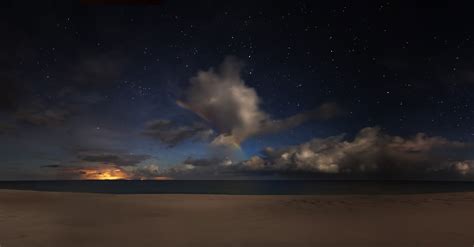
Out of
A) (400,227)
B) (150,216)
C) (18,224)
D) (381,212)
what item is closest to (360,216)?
(381,212)

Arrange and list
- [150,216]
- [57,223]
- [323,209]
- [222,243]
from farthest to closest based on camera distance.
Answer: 1. [323,209]
2. [150,216]
3. [57,223]
4. [222,243]

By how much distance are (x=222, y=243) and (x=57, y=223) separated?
4.78 metres

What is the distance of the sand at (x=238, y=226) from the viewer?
661cm

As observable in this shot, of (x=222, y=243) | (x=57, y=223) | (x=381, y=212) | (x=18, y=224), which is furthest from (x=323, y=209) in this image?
(x=18, y=224)

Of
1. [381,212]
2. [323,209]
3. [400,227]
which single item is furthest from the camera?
[323,209]

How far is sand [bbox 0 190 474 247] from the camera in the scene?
21.7 feet

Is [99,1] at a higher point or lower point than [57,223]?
higher

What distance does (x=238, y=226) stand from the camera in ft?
26.7

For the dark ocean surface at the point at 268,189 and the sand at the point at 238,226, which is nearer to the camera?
the sand at the point at 238,226

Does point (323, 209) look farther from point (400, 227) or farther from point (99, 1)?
point (99, 1)

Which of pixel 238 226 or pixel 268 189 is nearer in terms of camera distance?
pixel 238 226

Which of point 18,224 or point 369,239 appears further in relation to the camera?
point 18,224

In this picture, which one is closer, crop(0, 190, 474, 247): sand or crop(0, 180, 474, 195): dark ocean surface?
crop(0, 190, 474, 247): sand

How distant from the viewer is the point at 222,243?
643 centimetres
